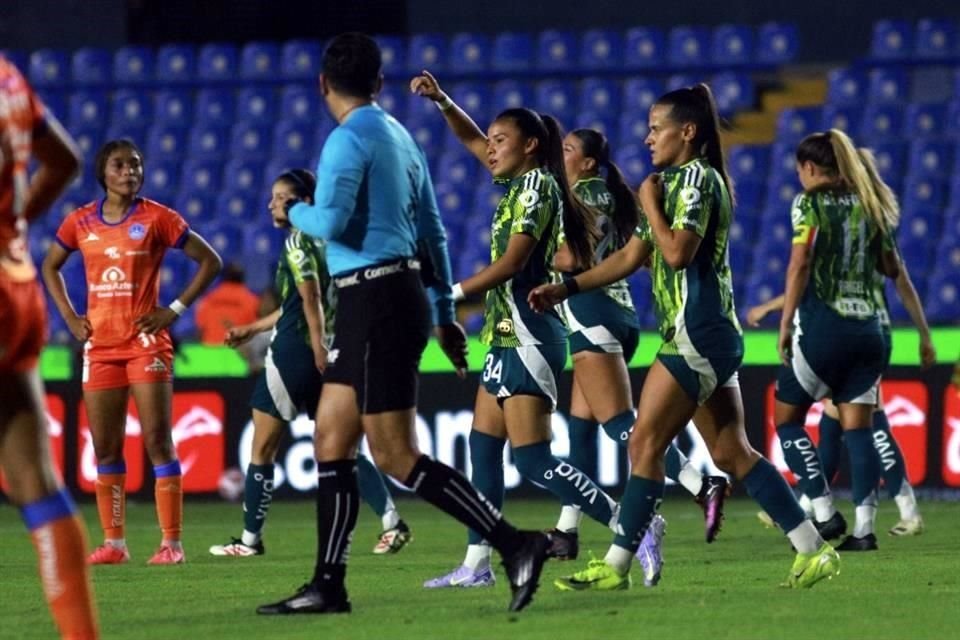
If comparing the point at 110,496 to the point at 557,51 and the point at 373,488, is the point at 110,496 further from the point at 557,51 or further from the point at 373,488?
the point at 557,51

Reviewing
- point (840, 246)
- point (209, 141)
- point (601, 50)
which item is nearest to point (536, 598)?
point (840, 246)

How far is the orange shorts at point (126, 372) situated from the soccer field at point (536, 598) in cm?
89

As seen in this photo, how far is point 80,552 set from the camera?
517cm

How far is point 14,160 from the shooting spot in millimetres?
5152

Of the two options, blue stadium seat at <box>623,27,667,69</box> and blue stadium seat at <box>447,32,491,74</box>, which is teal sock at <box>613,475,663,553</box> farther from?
blue stadium seat at <box>447,32,491,74</box>

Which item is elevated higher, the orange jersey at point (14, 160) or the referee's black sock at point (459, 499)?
the orange jersey at point (14, 160)

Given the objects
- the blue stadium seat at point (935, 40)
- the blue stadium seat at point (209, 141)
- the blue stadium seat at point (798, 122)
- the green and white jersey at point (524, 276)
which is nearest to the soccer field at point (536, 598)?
the green and white jersey at point (524, 276)

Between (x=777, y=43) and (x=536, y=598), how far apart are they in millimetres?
15928

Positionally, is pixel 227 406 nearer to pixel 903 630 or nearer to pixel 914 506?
pixel 914 506

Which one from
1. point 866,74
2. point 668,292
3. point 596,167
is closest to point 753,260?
point 866,74

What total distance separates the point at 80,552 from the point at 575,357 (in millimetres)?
4361

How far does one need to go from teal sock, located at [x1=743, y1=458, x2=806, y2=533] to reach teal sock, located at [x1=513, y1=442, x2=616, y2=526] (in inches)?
37.9

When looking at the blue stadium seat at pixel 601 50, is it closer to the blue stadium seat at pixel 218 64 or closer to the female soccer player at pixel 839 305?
the blue stadium seat at pixel 218 64

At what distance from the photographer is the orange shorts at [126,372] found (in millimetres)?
9477
